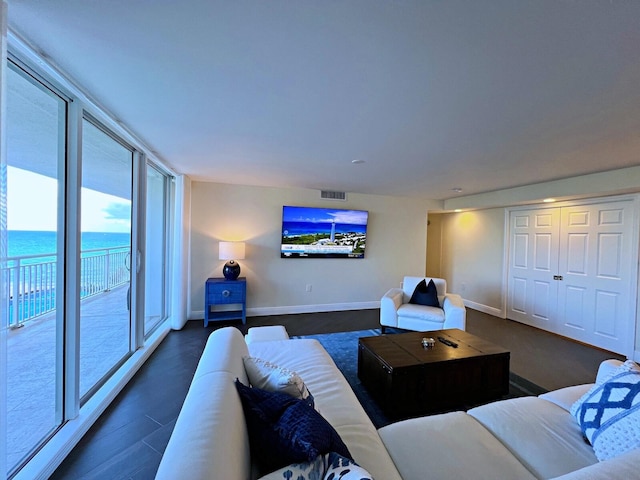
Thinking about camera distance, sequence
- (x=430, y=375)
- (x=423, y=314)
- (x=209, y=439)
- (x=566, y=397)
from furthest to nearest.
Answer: (x=423, y=314) < (x=430, y=375) < (x=566, y=397) < (x=209, y=439)

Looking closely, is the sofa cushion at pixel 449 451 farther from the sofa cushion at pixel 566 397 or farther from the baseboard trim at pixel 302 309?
the baseboard trim at pixel 302 309

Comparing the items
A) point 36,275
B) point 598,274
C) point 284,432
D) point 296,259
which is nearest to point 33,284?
point 36,275

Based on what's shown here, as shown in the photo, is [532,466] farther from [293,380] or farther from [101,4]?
[101,4]

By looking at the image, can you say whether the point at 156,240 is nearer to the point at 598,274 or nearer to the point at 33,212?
the point at 33,212

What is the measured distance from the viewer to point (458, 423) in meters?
1.33

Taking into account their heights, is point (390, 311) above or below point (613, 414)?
below

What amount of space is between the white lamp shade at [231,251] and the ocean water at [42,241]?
3.88 ft

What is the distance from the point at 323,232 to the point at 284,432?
3.90 metres

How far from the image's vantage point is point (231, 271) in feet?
13.1

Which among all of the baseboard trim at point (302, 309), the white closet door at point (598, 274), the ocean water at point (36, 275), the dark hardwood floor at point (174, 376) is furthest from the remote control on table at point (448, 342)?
the ocean water at point (36, 275)

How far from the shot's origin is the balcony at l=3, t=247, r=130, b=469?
5.63ft

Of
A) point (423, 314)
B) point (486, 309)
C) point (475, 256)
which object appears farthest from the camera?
point (475, 256)

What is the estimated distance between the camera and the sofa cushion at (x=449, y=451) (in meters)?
1.05

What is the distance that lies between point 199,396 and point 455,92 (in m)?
1.99
